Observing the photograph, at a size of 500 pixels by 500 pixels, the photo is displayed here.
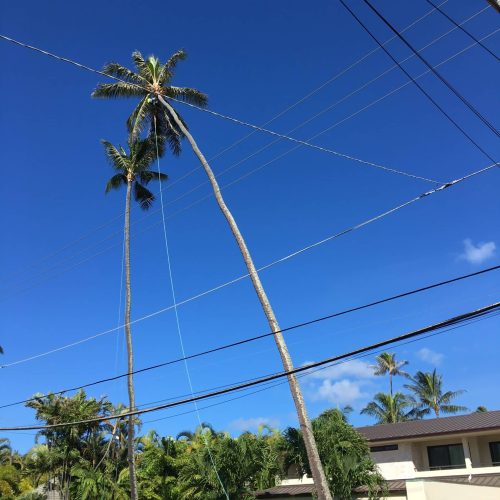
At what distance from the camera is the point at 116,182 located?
3178cm

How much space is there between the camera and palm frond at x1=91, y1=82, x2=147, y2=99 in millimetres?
24500

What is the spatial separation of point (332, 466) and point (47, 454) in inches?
1044

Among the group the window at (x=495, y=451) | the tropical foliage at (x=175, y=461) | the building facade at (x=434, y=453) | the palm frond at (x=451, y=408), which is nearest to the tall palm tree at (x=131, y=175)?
the tropical foliage at (x=175, y=461)

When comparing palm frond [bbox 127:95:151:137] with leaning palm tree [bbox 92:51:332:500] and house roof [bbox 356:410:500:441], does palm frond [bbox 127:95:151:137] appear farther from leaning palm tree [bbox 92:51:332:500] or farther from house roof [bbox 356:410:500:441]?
house roof [bbox 356:410:500:441]

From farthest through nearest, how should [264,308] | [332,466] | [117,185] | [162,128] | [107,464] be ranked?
1. [107,464]
2. [117,185]
3. [162,128]
4. [332,466]
5. [264,308]

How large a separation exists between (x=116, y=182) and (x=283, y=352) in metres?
18.8

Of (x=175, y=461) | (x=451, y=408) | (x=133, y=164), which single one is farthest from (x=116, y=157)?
(x=451, y=408)

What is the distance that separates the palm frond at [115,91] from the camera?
80.4ft

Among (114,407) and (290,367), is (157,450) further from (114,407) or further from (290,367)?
(290,367)

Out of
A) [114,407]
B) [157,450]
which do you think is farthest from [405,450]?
[114,407]

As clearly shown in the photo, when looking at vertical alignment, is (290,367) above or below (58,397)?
below

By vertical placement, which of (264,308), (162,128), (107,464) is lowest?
(107,464)

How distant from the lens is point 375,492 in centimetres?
2364

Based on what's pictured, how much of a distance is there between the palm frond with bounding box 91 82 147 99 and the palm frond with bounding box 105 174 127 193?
725 cm
